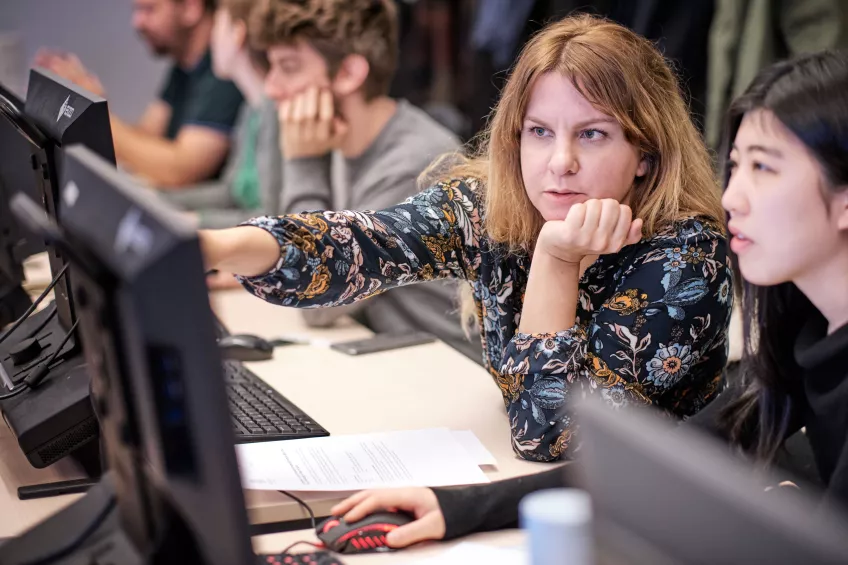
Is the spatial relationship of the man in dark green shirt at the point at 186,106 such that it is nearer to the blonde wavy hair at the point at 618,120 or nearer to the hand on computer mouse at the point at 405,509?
the blonde wavy hair at the point at 618,120

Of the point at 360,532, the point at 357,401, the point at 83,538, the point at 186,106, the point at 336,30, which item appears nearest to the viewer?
the point at 83,538

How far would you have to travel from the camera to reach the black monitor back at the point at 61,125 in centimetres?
115

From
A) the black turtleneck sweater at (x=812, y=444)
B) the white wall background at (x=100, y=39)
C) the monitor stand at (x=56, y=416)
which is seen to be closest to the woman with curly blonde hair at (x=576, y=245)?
the black turtleneck sweater at (x=812, y=444)

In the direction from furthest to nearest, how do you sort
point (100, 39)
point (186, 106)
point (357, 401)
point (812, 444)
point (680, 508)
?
point (100, 39) → point (186, 106) → point (357, 401) → point (812, 444) → point (680, 508)

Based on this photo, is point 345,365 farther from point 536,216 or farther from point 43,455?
point 43,455

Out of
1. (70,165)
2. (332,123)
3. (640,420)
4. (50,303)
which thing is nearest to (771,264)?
(640,420)

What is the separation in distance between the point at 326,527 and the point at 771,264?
0.55 metres

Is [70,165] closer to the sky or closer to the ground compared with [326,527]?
closer to the sky

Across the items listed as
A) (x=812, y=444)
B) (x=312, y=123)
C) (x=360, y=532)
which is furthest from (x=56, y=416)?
(x=312, y=123)

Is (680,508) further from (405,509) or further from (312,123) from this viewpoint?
(312,123)

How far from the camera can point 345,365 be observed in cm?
162

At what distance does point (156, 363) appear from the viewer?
0.68 m

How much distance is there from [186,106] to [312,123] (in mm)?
1634

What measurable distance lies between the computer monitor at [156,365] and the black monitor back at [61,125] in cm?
38
